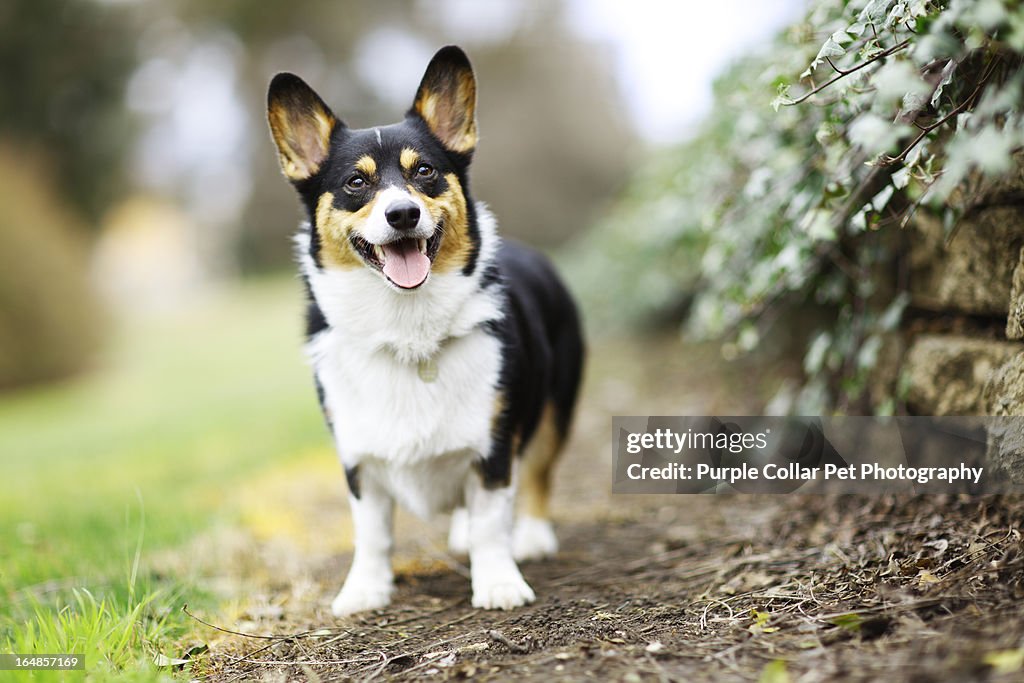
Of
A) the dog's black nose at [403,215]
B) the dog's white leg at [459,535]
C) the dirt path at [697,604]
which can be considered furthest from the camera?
the dog's white leg at [459,535]

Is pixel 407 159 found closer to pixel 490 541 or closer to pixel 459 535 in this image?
pixel 490 541

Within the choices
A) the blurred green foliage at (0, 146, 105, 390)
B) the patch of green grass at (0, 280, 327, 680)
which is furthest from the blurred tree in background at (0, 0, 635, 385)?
the patch of green grass at (0, 280, 327, 680)

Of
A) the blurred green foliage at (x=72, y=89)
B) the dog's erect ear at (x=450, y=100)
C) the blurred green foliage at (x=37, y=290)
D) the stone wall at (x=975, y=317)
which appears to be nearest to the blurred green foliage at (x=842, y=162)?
the stone wall at (x=975, y=317)

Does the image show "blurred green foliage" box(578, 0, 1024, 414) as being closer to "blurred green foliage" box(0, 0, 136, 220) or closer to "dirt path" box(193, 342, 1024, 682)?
"dirt path" box(193, 342, 1024, 682)

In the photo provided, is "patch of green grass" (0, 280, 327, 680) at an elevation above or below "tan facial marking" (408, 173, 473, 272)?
below

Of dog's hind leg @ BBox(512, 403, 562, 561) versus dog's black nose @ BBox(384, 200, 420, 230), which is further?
dog's hind leg @ BBox(512, 403, 562, 561)

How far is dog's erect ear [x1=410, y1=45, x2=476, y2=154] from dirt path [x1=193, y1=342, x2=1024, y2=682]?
1703mm

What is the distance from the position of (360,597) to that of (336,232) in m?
1.27

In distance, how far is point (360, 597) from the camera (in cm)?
289

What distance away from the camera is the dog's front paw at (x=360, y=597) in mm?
2852

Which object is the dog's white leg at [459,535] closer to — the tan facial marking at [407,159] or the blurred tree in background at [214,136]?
the tan facial marking at [407,159]

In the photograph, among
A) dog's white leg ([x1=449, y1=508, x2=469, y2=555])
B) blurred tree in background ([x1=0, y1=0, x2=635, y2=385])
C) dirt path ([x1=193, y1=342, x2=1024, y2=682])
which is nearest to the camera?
dirt path ([x1=193, y1=342, x2=1024, y2=682])

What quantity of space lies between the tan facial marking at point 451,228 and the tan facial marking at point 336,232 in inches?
9.1

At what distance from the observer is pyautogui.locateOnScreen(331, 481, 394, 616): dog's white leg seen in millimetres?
2928
